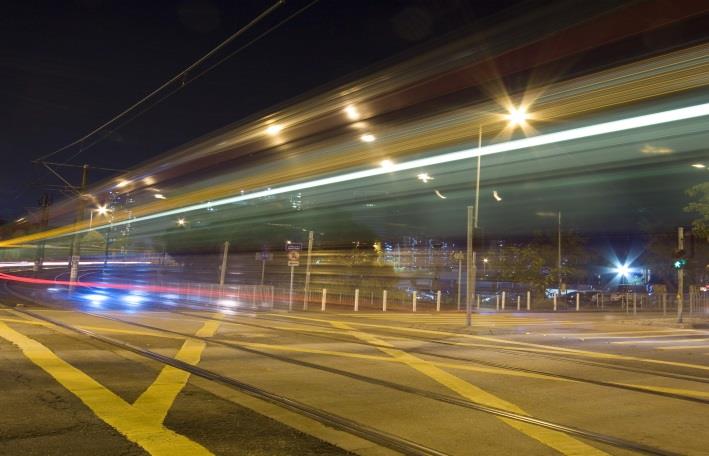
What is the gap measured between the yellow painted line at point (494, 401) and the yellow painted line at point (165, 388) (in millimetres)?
3643

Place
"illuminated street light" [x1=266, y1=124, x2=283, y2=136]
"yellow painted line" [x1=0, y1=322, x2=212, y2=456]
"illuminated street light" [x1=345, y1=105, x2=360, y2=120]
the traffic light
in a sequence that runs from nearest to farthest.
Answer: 1. "yellow painted line" [x1=0, y1=322, x2=212, y2=456]
2. "illuminated street light" [x1=345, y1=105, x2=360, y2=120]
3. "illuminated street light" [x1=266, y1=124, x2=283, y2=136]
4. the traffic light

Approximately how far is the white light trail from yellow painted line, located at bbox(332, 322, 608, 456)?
325 inches

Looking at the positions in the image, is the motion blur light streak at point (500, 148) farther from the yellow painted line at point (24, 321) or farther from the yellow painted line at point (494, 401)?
the yellow painted line at point (24, 321)

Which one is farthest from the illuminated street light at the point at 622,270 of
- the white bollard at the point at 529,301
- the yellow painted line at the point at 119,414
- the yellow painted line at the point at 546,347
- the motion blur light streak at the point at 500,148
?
the yellow painted line at the point at 119,414

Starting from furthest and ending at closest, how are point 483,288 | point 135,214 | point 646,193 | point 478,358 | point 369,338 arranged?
point 483,288 → point 135,214 → point 646,193 → point 369,338 → point 478,358

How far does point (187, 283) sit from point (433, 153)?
22.4 m

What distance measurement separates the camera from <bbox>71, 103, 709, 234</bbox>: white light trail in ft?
46.5

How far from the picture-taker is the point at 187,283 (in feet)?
119

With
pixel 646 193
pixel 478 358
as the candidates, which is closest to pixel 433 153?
pixel 478 358

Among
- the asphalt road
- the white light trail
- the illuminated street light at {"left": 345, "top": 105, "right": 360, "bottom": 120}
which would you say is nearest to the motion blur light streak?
the white light trail

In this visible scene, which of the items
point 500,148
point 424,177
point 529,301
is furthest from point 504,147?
point 529,301

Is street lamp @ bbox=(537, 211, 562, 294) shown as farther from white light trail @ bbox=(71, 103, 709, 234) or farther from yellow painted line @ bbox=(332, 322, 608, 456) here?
yellow painted line @ bbox=(332, 322, 608, 456)

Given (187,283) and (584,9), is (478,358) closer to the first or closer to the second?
(584,9)

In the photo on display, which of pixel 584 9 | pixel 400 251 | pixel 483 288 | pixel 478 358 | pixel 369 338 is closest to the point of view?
pixel 478 358
